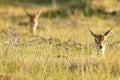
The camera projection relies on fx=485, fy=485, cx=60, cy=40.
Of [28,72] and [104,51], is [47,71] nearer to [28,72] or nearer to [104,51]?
[28,72]

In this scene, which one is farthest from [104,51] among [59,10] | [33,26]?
[59,10]

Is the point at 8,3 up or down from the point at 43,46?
up

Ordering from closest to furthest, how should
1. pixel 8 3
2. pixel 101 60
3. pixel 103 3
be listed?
pixel 101 60, pixel 103 3, pixel 8 3

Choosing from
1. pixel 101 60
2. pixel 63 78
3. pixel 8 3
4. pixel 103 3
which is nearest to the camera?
pixel 63 78

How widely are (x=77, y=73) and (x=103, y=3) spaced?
14.5 meters

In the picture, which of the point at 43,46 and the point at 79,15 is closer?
the point at 43,46

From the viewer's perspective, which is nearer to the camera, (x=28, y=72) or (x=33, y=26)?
(x=28, y=72)

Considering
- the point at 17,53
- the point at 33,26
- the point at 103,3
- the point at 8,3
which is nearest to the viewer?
the point at 17,53

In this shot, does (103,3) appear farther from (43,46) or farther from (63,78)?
(63,78)

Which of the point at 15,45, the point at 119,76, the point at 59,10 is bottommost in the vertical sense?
the point at 119,76

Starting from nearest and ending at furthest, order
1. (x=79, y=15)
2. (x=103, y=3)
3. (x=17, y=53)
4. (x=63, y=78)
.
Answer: (x=63, y=78)
(x=17, y=53)
(x=79, y=15)
(x=103, y=3)

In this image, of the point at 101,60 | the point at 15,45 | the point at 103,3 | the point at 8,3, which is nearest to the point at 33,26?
the point at 15,45

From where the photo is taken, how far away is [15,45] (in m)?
9.03

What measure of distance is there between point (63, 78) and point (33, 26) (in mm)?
6901
